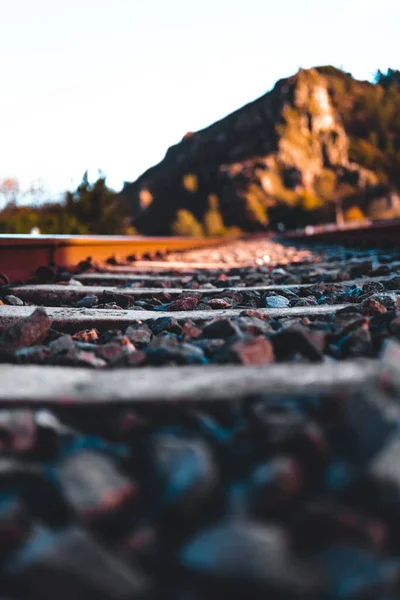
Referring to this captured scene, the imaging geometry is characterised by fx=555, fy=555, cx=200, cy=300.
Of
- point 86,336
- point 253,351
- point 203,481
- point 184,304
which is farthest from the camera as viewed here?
point 184,304

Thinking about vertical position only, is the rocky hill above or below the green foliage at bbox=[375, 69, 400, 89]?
below

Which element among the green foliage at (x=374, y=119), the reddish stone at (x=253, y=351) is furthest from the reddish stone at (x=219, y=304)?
the green foliage at (x=374, y=119)

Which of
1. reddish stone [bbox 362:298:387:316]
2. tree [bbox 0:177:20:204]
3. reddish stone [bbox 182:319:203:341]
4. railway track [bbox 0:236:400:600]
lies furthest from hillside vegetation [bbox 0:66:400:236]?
railway track [bbox 0:236:400:600]

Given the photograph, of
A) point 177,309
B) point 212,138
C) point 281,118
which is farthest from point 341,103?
point 177,309

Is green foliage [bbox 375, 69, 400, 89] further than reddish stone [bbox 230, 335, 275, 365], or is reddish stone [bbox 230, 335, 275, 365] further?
green foliage [bbox 375, 69, 400, 89]

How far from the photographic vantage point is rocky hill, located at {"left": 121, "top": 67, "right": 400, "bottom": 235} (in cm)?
7650

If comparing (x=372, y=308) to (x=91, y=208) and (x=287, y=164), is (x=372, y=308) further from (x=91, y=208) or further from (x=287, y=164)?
(x=287, y=164)

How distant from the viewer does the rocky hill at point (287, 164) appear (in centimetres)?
7650

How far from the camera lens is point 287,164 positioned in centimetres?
9119

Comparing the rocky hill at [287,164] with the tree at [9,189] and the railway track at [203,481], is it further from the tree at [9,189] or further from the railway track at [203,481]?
the railway track at [203,481]

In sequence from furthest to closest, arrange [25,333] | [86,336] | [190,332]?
[86,336], [190,332], [25,333]

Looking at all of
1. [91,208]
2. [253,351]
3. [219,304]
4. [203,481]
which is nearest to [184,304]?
[219,304]

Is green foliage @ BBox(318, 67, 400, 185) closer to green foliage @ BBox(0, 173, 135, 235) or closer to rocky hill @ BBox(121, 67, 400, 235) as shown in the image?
rocky hill @ BBox(121, 67, 400, 235)

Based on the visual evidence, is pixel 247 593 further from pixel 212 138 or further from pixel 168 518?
pixel 212 138
